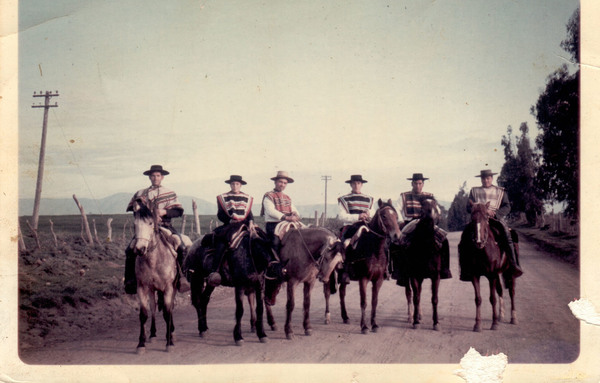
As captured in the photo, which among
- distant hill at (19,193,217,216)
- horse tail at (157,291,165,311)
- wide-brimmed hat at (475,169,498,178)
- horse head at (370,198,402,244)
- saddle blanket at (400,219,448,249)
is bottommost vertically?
horse tail at (157,291,165,311)

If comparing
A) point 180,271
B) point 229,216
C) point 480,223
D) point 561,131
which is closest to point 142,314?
point 180,271

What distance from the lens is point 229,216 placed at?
9.48 m

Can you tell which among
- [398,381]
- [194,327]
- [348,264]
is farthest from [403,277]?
[194,327]

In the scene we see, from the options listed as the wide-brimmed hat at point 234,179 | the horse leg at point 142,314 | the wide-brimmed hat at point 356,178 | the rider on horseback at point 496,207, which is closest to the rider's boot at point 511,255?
the rider on horseback at point 496,207

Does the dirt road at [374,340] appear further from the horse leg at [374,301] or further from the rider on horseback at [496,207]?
the rider on horseback at [496,207]

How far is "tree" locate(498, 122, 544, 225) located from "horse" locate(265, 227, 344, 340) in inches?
157

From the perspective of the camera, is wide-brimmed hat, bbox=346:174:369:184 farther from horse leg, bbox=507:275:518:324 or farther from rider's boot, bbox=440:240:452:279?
horse leg, bbox=507:275:518:324

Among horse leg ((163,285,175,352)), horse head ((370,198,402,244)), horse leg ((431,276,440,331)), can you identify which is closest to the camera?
horse leg ((163,285,175,352))

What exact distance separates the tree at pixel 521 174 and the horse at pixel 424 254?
5.98 ft

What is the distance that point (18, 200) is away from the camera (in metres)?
9.11

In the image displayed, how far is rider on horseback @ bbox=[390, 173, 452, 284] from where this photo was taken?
1030cm

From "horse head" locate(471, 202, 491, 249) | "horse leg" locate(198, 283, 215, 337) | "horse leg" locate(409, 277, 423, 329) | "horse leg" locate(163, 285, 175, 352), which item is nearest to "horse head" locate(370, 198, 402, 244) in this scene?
"horse leg" locate(409, 277, 423, 329)

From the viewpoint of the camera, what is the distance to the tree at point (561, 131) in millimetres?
9398
